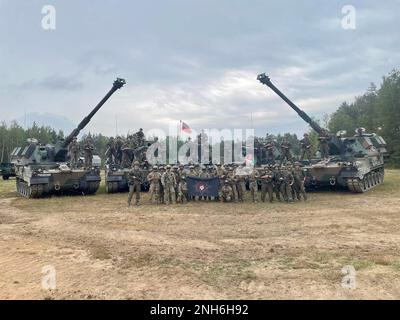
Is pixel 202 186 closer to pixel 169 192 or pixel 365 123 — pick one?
pixel 169 192

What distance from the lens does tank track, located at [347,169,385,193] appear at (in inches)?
614

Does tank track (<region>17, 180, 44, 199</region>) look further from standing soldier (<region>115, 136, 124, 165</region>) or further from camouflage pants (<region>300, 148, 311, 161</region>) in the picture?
camouflage pants (<region>300, 148, 311, 161</region>)

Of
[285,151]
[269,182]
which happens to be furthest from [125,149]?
[269,182]

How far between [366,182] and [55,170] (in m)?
12.2

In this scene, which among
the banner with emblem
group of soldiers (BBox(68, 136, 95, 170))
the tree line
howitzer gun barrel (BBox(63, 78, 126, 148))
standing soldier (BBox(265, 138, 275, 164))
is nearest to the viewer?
the banner with emblem

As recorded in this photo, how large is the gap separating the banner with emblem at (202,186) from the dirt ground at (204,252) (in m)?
2.14

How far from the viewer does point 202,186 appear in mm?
14656

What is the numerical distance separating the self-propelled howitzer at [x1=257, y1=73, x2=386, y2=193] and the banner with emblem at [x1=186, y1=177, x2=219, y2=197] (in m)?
4.03

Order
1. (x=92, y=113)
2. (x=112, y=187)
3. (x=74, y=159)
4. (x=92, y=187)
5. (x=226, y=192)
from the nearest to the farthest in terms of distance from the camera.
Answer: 1. (x=226, y=192)
2. (x=92, y=187)
3. (x=112, y=187)
4. (x=74, y=159)
5. (x=92, y=113)

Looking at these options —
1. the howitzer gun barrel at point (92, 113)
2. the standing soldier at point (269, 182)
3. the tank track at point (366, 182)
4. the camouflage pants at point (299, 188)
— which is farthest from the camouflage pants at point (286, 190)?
the howitzer gun barrel at point (92, 113)

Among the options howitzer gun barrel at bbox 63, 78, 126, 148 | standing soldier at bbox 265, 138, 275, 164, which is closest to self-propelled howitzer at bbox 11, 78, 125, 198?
howitzer gun barrel at bbox 63, 78, 126, 148

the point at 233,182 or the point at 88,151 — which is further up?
the point at 88,151

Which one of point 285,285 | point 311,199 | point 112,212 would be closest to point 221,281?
point 285,285

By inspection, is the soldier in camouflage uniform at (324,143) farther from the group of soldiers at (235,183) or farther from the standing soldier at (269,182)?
the standing soldier at (269,182)
